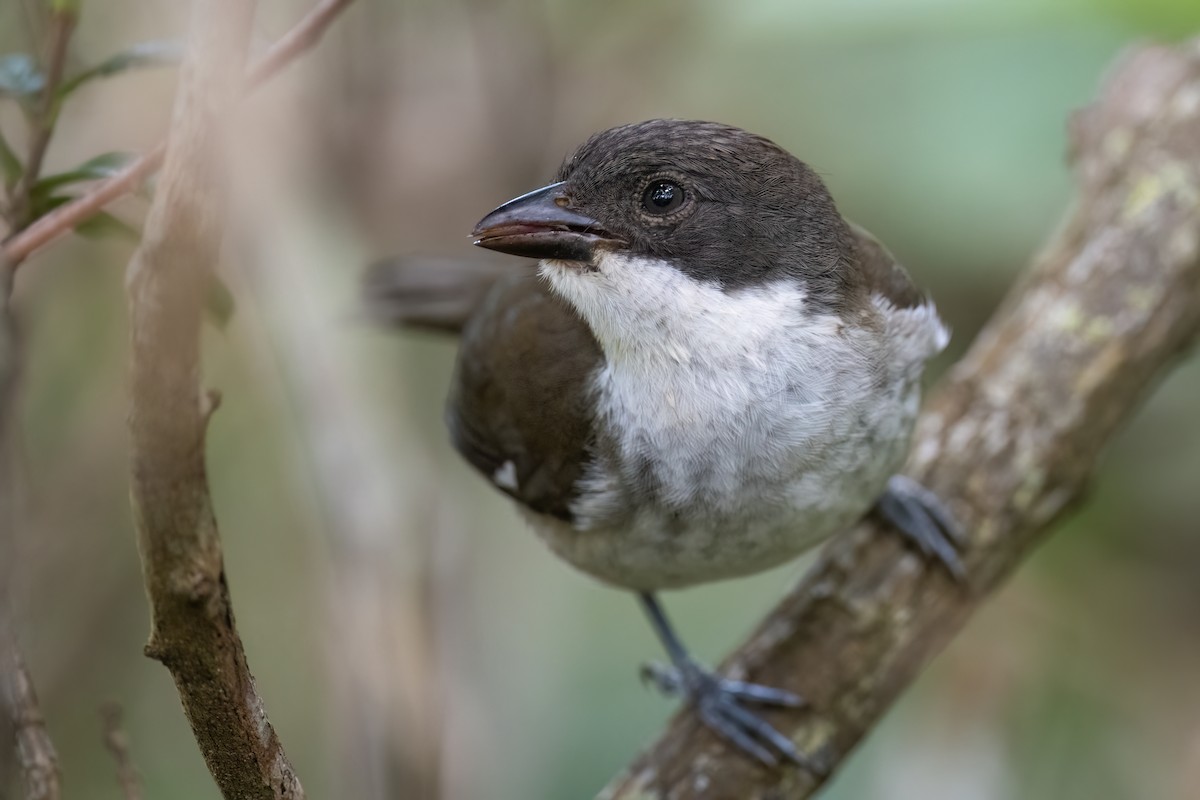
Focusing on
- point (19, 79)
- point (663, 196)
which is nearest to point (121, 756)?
point (19, 79)

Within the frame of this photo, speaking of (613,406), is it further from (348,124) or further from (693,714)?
(348,124)

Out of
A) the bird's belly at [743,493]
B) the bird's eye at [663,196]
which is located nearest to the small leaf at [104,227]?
the bird's eye at [663,196]

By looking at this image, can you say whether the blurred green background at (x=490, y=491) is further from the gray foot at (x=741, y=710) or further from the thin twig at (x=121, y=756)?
the thin twig at (x=121, y=756)

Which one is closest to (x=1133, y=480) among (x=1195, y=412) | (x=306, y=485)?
(x=1195, y=412)

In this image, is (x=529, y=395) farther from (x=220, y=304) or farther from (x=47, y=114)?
(x=47, y=114)

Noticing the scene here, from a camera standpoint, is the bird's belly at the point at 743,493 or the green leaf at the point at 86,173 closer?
the green leaf at the point at 86,173

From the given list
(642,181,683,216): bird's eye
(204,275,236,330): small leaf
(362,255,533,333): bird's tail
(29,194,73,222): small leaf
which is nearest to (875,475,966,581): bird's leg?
(642,181,683,216): bird's eye

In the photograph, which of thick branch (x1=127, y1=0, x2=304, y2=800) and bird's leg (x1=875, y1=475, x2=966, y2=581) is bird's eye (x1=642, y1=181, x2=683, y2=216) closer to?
bird's leg (x1=875, y1=475, x2=966, y2=581)
